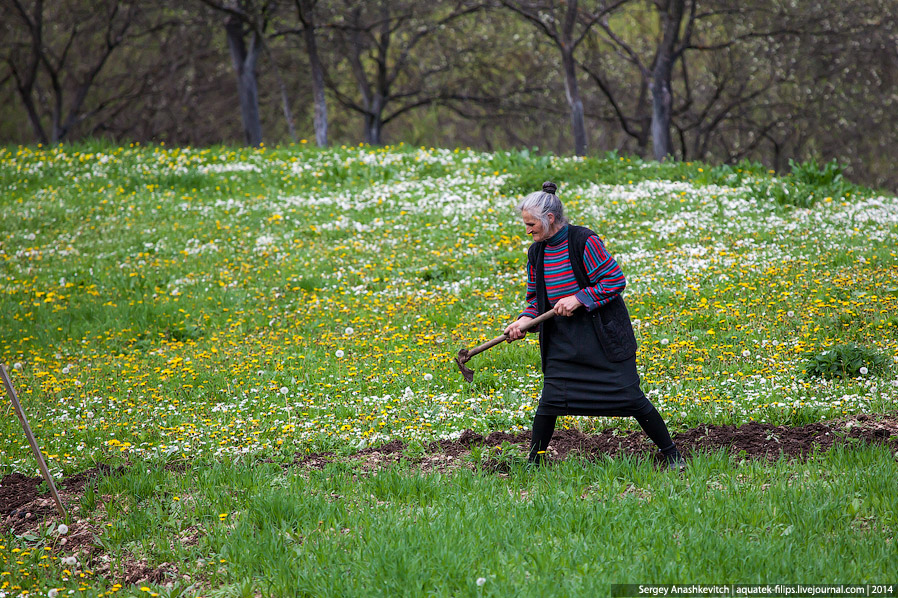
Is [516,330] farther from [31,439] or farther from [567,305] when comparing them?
[31,439]

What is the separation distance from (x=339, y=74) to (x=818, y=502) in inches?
1053

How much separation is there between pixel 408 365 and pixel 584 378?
272 centimetres

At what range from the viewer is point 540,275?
4.64 metres

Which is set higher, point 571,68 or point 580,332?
point 571,68

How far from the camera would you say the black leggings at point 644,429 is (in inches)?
174

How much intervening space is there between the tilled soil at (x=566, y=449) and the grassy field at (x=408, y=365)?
15 cm

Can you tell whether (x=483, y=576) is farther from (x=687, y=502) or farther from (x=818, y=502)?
(x=818, y=502)

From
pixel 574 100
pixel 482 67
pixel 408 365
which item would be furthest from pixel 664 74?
pixel 408 365

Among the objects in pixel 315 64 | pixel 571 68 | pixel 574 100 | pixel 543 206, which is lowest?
pixel 543 206

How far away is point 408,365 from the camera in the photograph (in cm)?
691

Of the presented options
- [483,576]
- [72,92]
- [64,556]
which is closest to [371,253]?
[64,556]

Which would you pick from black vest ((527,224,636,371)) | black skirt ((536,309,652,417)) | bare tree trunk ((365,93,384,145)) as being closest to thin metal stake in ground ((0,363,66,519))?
black skirt ((536,309,652,417))

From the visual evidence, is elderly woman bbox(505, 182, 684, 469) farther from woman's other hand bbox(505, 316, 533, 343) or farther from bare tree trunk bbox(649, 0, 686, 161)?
bare tree trunk bbox(649, 0, 686, 161)

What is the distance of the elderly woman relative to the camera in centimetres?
438
